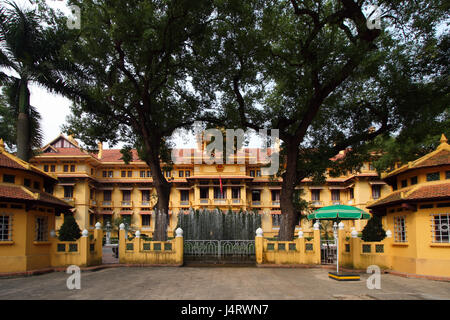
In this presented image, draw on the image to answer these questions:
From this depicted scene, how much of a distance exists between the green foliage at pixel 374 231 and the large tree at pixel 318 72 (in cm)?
338

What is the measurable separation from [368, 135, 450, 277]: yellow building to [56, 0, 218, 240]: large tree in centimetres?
1085

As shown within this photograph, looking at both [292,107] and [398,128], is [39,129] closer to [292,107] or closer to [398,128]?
[292,107]

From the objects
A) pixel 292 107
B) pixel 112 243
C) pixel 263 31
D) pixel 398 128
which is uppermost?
pixel 263 31

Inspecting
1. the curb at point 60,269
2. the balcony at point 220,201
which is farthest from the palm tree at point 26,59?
the balcony at point 220,201

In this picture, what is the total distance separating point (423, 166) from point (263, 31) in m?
8.34

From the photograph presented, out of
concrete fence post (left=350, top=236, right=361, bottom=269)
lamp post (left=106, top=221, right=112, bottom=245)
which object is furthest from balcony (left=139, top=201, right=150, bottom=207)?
concrete fence post (left=350, top=236, right=361, bottom=269)

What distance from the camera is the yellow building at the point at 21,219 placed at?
522 inches

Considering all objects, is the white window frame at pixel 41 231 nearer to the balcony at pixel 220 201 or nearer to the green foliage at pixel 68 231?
the green foliage at pixel 68 231

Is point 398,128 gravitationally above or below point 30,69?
below

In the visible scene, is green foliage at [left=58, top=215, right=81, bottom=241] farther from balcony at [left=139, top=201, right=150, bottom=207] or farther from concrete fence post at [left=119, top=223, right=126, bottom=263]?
balcony at [left=139, top=201, right=150, bottom=207]

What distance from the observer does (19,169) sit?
14.0 meters

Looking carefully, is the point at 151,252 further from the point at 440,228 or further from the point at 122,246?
the point at 440,228

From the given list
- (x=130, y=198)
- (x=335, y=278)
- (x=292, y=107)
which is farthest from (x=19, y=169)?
(x=130, y=198)

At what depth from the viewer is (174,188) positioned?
145 feet
